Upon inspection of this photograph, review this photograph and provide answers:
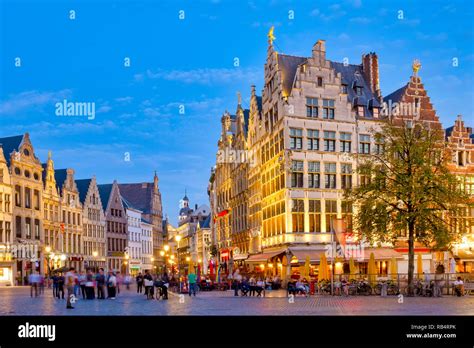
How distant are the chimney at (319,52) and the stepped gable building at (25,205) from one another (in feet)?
118

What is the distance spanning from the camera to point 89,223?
9675 centimetres

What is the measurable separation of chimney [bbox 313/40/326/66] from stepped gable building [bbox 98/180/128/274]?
2337 inches

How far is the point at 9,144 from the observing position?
75000 millimetres

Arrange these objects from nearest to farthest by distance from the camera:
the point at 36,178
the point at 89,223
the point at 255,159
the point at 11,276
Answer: the point at 255,159 < the point at 11,276 < the point at 36,178 < the point at 89,223

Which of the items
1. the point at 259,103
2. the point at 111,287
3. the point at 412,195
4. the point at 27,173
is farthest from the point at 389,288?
the point at 27,173

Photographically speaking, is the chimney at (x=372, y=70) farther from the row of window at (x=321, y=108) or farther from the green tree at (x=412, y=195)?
the green tree at (x=412, y=195)

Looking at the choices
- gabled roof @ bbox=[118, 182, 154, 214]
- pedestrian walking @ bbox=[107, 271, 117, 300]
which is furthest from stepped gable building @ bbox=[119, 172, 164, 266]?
pedestrian walking @ bbox=[107, 271, 117, 300]

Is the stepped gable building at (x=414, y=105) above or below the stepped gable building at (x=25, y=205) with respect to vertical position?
above

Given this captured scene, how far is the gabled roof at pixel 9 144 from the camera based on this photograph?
242 ft

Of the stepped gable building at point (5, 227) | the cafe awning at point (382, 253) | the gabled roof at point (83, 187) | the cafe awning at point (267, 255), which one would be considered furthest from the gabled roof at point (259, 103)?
the gabled roof at point (83, 187)

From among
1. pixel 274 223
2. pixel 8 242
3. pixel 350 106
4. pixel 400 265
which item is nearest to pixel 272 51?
pixel 350 106

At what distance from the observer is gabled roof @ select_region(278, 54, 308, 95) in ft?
175
